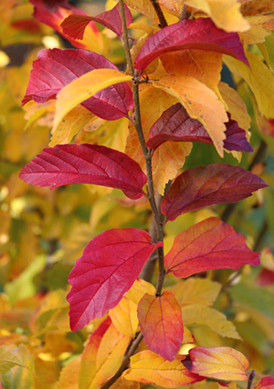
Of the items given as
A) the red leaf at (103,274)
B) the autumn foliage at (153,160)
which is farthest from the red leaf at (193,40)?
the red leaf at (103,274)

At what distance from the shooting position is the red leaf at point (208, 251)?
0.38 m

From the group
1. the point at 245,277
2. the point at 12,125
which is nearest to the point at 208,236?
the point at 245,277

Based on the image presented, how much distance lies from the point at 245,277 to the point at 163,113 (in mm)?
712

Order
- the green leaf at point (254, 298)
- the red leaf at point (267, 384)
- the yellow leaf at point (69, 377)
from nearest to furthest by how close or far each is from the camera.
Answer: the red leaf at point (267, 384)
the yellow leaf at point (69, 377)
the green leaf at point (254, 298)

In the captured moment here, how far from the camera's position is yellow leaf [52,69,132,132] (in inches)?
12.0

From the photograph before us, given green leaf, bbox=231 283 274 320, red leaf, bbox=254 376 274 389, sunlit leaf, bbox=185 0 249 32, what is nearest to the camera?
sunlit leaf, bbox=185 0 249 32

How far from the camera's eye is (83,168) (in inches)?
14.9

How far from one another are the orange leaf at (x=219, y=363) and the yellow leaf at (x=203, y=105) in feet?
0.64

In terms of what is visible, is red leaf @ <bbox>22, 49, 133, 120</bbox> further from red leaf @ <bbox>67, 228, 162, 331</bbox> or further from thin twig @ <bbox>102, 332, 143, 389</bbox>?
thin twig @ <bbox>102, 332, 143, 389</bbox>

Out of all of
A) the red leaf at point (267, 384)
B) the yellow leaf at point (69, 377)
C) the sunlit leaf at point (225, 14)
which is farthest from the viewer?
the yellow leaf at point (69, 377)

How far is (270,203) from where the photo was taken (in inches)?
42.9

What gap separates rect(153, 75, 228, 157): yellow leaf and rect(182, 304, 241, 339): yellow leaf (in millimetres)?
273

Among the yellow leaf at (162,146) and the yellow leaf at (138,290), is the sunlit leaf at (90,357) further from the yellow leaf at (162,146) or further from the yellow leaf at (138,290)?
the yellow leaf at (162,146)

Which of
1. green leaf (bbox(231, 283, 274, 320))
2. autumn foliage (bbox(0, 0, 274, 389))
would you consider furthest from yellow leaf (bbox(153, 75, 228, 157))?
green leaf (bbox(231, 283, 274, 320))
